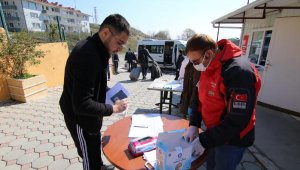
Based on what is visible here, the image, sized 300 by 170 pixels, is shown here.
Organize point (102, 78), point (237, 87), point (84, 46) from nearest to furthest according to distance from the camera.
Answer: point (237, 87) → point (84, 46) → point (102, 78)

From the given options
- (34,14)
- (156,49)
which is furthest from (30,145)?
(34,14)

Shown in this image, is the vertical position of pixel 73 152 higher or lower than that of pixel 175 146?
lower

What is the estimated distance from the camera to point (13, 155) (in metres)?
2.78

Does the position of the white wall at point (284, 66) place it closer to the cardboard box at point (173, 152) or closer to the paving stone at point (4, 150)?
the cardboard box at point (173, 152)

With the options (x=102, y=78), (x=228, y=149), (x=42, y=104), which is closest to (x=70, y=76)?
(x=102, y=78)

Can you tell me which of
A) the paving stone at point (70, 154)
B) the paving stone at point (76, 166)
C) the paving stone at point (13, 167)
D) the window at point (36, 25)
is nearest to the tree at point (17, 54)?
the paving stone at point (13, 167)

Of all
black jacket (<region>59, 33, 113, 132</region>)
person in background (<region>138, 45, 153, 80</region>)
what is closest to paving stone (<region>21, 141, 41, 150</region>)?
black jacket (<region>59, 33, 113, 132</region>)

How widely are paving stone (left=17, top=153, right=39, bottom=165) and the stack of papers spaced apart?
1.79 metres

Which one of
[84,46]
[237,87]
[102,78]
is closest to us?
[237,87]

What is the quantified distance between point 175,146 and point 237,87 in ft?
1.68

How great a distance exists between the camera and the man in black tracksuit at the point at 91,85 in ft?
4.10

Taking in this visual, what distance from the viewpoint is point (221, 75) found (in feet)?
3.80

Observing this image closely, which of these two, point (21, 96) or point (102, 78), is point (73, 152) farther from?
point (21, 96)

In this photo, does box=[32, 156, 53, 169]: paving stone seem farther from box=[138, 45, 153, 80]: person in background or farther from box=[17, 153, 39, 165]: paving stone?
box=[138, 45, 153, 80]: person in background
